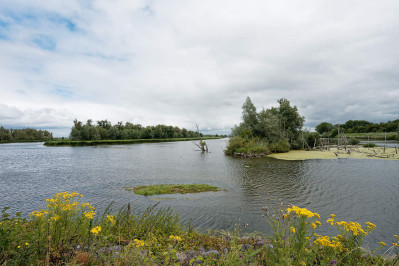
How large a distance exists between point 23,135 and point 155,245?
16271 cm

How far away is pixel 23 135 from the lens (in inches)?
4830

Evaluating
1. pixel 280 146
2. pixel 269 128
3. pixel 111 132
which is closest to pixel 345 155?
pixel 280 146

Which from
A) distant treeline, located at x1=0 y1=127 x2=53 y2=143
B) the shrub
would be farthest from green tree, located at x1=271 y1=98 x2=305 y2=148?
distant treeline, located at x1=0 y1=127 x2=53 y2=143

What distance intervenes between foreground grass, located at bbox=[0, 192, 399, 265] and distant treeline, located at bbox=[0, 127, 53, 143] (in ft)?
495

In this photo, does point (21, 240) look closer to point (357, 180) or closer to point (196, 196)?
point (196, 196)

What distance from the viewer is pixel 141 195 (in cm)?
1170

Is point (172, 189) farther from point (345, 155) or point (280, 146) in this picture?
point (345, 155)

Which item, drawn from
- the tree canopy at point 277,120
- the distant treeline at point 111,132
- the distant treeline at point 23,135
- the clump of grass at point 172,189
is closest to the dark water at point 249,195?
the clump of grass at point 172,189

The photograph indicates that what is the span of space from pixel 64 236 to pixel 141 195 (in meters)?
7.83

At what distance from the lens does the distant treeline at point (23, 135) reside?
112000 millimetres

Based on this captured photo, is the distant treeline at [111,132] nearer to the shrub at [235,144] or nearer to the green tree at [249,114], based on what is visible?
the green tree at [249,114]

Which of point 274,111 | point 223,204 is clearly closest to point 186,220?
point 223,204

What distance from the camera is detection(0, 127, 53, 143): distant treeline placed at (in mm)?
112000

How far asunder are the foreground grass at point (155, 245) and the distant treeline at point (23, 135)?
151 m
